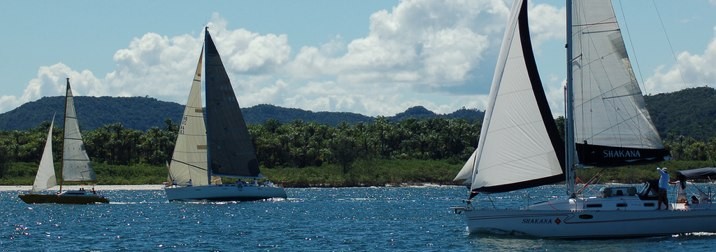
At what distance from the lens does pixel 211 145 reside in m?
82.2

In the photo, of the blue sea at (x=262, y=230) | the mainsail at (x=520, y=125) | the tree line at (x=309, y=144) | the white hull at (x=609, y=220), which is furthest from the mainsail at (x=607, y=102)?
the tree line at (x=309, y=144)

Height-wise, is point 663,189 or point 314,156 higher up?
point 314,156

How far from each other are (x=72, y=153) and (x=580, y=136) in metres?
46.7

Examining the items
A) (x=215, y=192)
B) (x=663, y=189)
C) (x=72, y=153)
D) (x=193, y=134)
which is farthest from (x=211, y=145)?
(x=663, y=189)

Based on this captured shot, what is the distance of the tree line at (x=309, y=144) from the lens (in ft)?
453

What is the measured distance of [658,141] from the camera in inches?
1656

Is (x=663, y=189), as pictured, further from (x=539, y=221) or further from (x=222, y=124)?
(x=222, y=124)

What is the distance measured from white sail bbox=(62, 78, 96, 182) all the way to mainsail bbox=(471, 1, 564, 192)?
43944 mm

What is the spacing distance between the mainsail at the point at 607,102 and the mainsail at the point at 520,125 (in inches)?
42.8

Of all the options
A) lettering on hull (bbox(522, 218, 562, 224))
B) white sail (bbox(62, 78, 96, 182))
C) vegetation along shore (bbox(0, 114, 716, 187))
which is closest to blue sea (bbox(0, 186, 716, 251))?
lettering on hull (bbox(522, 218, 562, 224))

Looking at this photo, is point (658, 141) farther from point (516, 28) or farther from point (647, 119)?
point (516, 28)

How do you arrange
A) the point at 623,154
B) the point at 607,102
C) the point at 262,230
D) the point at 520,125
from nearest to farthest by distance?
the point at 607,102 < the point at 623,154 < the point at 520,125 < the point at 262,230

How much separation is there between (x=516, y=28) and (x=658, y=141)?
6.20 m

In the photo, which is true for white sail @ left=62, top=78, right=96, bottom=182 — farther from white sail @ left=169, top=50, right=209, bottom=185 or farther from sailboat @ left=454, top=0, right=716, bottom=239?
sailboat @ left=454, top=0, right=716, bottom=239
